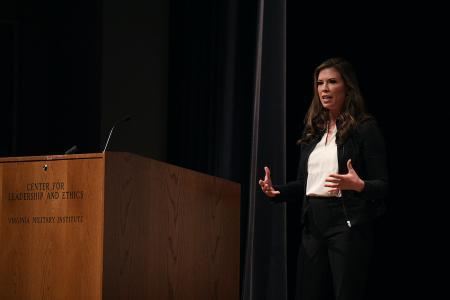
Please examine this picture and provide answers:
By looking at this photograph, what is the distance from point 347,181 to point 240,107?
176 cm

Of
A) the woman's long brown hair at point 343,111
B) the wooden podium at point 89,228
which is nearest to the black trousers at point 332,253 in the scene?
Answer: the woman's long brown hair at point 343,111

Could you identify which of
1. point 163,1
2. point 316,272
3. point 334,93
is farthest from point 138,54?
point 316,272

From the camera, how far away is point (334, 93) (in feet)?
9.51

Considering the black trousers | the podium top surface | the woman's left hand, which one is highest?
the podium top surface

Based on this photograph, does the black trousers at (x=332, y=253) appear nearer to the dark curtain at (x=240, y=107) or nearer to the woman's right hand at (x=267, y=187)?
the woman's right hand at (x=267, y=187)

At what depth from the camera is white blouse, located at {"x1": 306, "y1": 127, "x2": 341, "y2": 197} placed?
2752 mm

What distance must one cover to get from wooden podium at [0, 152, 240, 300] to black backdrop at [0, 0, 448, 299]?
1270 mm

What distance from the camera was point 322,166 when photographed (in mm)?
2811

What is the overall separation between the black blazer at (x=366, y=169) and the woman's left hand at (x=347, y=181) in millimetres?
44

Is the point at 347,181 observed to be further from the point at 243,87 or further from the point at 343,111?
the point at 243,87

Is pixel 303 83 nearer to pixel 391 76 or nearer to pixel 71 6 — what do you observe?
pixel 391 76

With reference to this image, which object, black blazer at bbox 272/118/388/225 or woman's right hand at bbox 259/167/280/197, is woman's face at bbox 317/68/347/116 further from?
woman's right hand at bbox 259/167/280/197

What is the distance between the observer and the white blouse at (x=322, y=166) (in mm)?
2752

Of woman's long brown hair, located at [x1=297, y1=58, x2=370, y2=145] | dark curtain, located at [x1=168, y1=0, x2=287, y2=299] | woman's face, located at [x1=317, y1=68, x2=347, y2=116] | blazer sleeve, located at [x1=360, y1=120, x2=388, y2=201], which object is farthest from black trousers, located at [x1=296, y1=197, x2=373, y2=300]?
dark curtain, located at [x1=168, y1=0, x2=287, y2=299]
